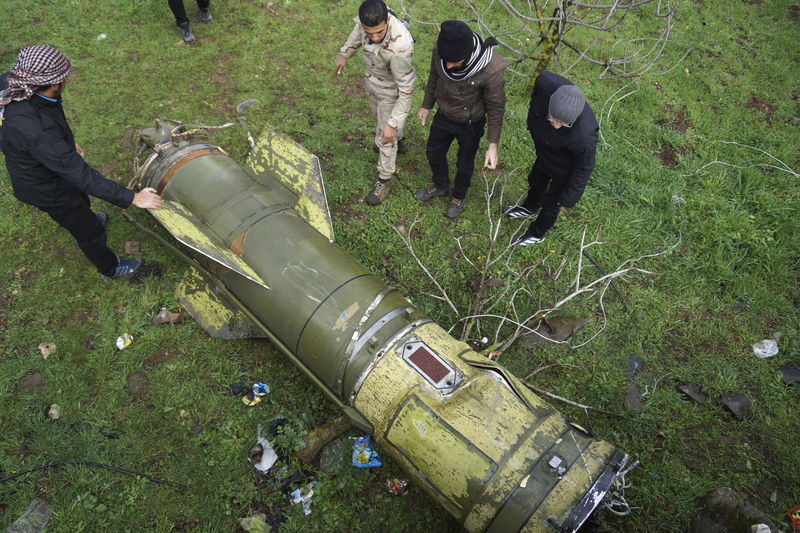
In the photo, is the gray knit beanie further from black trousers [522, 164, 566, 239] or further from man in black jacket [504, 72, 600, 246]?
black trousers [522, 164, 566, 239]

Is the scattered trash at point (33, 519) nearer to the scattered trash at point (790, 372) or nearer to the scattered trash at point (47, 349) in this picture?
the scattered trash at point (47, 349)

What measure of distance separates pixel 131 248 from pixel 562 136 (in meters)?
Result: 4.15

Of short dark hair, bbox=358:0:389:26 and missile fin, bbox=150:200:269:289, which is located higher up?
short dark hair, bbox=358:0:389:26

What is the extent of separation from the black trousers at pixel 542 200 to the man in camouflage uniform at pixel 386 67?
1.46 metres

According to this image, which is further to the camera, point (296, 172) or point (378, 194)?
point (378, 194)

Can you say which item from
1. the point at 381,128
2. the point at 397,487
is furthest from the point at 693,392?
the point at 381,128

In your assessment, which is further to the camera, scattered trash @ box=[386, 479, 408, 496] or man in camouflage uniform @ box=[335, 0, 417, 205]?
man in camouflage uniform @ box=[335, 0, 417, 205]

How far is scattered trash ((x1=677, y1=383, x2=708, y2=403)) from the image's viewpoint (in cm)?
390

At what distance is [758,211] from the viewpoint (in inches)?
204

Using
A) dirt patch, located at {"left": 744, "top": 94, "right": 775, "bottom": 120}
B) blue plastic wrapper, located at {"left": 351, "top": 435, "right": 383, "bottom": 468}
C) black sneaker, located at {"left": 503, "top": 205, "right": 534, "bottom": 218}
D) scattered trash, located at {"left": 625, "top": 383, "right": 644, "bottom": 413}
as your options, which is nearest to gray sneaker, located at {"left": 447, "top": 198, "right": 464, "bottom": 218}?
black sneaker, located at {"left": 503, "top": 205, "right": 534, "bottom": 218}

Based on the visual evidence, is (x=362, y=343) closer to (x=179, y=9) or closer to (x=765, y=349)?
(x=765, y=349)

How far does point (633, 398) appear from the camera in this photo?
153 inches

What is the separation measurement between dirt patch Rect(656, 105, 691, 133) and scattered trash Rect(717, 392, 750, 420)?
149 inches

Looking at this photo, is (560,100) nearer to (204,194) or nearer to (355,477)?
(204,194)
